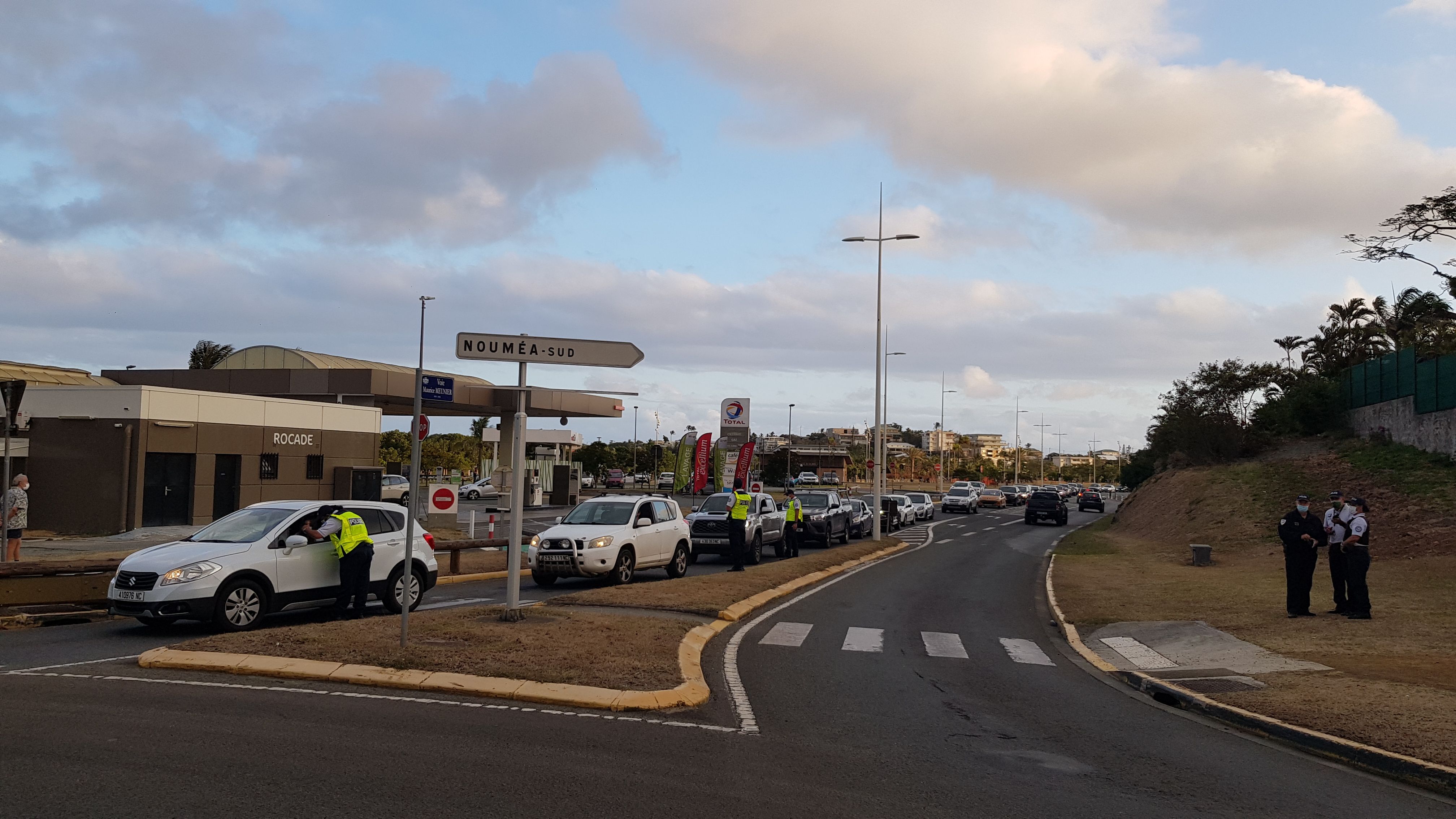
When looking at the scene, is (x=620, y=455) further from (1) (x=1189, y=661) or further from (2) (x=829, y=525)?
(1) (x=1189, y=661)

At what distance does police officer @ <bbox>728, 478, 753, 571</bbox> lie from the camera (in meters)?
21.9

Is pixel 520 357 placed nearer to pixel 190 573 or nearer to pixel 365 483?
pixel 190 573

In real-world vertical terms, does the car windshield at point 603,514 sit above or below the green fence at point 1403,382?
below

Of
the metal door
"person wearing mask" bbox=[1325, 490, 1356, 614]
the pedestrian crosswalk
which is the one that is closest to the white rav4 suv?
the pedestrian crosswalk

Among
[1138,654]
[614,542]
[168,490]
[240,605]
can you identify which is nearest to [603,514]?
[614,542]

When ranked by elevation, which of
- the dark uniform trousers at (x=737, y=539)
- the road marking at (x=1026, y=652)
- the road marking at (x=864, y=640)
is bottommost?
the road marking at (x=1026, y=652)

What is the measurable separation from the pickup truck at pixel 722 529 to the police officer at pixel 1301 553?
37.0 feet

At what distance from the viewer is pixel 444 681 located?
29.9 ft

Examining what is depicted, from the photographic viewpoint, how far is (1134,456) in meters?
79.8

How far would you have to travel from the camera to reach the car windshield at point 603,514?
19.5m

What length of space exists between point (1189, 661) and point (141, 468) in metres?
28.1

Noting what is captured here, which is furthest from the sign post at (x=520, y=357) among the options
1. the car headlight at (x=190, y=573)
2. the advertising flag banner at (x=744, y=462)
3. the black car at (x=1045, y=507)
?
the black car at (x=1045, y=507)

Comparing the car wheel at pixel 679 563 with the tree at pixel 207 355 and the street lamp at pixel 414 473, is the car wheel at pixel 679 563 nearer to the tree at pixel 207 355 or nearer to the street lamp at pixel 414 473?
the street lamp at pixel 414 473

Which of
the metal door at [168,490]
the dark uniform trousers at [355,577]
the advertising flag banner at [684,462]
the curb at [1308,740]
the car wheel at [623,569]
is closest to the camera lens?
the curb at [1308,740]
